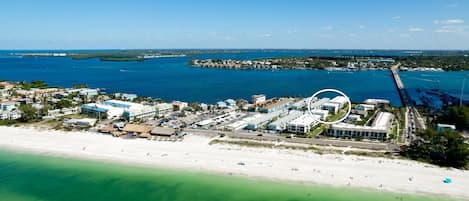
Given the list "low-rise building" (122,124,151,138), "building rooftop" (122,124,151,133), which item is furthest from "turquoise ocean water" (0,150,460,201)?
"building rooftop" (122,124,151,133)

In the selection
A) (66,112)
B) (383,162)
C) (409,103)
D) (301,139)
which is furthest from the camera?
(409,103)

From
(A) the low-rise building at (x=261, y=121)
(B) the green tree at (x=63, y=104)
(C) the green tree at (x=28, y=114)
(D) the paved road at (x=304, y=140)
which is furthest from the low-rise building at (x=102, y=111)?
(A) the low-rise building at (x=261, y=121)

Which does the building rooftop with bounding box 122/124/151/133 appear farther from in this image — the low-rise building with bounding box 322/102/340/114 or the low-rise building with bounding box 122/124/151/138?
the low-rise building with bounding box 322/102/340/114

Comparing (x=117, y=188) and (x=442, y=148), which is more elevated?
(x=442, y=148)

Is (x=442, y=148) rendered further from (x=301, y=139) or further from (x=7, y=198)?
(x=7, y=198)

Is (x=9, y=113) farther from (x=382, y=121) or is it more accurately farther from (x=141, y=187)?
(x=382, y=121)

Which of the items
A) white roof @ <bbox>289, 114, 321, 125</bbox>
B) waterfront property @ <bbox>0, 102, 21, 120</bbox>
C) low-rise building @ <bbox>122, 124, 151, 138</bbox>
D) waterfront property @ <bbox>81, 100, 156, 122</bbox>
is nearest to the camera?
low-rise building @ <bbox>122, 124, 151, 138</bbox>

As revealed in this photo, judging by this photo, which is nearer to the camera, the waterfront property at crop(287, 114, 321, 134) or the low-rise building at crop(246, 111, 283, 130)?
the waterfront property at crop(287, 114, 321, 134)

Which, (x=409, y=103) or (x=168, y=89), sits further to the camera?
(x=168, y=89)

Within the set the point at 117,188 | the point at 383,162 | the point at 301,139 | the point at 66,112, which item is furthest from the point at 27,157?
the point at 383,162
